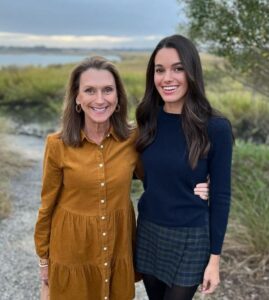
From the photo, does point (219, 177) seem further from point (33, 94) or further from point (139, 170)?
point (33, 94)

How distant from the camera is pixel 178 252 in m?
2.39

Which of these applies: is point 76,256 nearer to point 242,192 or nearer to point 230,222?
point 230,222

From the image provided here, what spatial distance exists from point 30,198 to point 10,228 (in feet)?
4.39

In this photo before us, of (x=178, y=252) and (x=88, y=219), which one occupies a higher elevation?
(x=88, y=219)

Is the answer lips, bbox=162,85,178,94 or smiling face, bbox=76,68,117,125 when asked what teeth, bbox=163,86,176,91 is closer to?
lips, bbox=162,85,178,94

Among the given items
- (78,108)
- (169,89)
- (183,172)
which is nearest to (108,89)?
(78,108)

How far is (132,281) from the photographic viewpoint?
2.61 m

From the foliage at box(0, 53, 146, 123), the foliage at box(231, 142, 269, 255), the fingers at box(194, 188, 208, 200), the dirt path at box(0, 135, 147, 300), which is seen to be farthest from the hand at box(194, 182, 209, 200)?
the foliage at box(0, 53, 146, 123)

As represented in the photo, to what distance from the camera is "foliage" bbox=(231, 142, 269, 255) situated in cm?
421

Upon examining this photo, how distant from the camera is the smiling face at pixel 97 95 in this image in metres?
2.38

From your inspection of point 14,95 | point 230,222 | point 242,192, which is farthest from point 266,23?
point 14,95

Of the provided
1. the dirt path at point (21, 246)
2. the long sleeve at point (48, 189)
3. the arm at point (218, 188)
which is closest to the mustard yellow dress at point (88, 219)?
the long sleeve at point (48, 189)

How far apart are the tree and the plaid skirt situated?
3838 millimetres

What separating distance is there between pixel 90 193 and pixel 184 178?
18.3 inches
